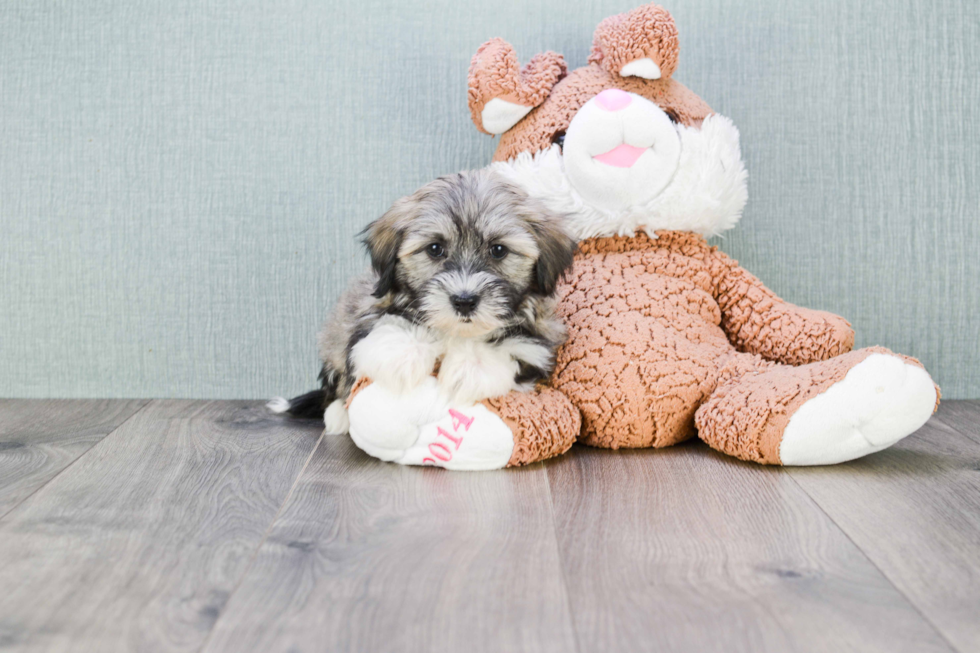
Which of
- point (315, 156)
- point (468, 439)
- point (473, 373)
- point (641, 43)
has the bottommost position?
point (468, 439)

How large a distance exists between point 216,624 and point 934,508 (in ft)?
4.14

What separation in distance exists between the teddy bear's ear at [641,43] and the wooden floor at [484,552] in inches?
38.0

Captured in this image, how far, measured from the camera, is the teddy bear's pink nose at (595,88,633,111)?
6.30ft

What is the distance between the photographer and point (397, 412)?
1.68 meters

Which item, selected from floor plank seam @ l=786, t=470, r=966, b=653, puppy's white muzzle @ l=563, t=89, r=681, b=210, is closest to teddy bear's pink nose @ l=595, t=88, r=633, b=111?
puppy's white muzzle @ l=563, t=89, r=681, b=210

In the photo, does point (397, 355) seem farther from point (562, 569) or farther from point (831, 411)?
point (831, 411)

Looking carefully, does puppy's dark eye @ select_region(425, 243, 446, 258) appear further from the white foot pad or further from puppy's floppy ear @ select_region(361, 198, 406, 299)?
the white foot pad

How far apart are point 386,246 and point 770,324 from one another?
1.00m

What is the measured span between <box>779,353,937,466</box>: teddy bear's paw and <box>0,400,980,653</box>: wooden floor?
6 cm

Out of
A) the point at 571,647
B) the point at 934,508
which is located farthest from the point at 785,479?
the point at 571,647

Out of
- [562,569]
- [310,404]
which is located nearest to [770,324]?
[562,569]

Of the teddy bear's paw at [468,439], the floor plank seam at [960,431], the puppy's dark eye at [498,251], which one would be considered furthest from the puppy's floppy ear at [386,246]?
the floor plank seam at [960,431]

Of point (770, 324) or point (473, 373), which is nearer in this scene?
point (473, 373)

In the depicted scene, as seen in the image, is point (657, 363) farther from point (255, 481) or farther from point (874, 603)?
point (255, 481)
